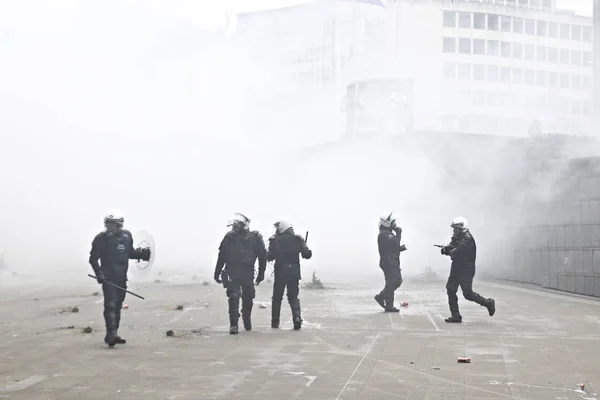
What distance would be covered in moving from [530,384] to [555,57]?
8471 cm

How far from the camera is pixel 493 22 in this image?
87.8 metres

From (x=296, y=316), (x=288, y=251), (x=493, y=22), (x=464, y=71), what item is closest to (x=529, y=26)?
(x=493, y=22)

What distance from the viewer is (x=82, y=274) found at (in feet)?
92.4

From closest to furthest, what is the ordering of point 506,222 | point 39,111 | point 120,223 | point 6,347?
point 6,347, point 120,223, point 506,222, point 39,111

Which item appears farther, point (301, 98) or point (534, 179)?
point (301, 98)

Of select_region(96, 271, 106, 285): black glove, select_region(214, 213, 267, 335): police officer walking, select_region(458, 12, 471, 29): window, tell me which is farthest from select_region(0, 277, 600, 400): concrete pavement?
select_region(458, 12, 471, 29): window

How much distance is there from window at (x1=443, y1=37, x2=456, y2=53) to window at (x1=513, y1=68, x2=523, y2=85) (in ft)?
21.4

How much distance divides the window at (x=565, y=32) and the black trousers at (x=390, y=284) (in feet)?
258

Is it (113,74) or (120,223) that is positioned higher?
(113,74)

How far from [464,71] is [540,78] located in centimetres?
731

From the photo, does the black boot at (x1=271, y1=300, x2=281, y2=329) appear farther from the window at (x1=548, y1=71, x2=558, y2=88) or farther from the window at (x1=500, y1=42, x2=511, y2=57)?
the window at (x1=548, y1=71, x2=558, y2=88)

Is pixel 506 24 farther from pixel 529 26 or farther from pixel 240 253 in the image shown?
pixel 240 253

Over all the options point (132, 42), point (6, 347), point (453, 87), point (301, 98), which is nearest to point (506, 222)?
point (6, 347)

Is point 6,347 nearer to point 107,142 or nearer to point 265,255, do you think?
point 265,255
